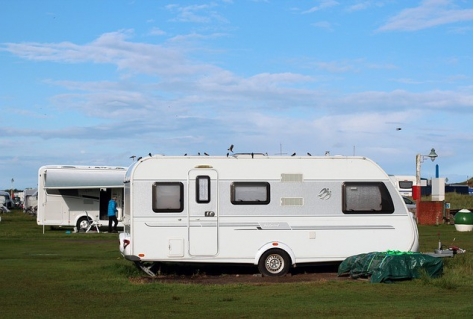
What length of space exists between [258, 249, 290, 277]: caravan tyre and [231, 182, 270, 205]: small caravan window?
1.17m

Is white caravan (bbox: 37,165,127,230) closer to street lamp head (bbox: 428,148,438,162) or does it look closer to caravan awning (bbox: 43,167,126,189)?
caravan awning (bbox: 43,167,126,189)

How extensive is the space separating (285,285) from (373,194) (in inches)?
130

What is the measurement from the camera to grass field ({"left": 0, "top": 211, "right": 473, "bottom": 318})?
13195 millimetres

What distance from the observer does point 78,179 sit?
1432 inches

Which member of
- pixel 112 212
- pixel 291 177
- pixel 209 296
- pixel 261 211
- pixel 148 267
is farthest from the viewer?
pixel 112 212

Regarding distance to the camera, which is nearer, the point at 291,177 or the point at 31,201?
the point at 291,177

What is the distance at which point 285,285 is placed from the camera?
667 inches

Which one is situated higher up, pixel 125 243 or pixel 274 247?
pixel 125 243

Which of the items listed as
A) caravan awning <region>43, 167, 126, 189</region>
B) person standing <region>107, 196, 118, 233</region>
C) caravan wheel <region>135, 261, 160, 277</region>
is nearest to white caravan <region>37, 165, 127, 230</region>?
caravan awning <region>43, 167, 126, 189</region>

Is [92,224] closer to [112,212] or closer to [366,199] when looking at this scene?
[112,212]

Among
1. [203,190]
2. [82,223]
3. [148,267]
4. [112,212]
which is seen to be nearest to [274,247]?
[203,190]

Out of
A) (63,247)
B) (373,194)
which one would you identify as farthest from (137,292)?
(63,247)

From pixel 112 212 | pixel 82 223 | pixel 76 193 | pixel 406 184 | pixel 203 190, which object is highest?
pixel 406 184

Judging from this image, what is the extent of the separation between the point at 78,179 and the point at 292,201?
64.5 ft
